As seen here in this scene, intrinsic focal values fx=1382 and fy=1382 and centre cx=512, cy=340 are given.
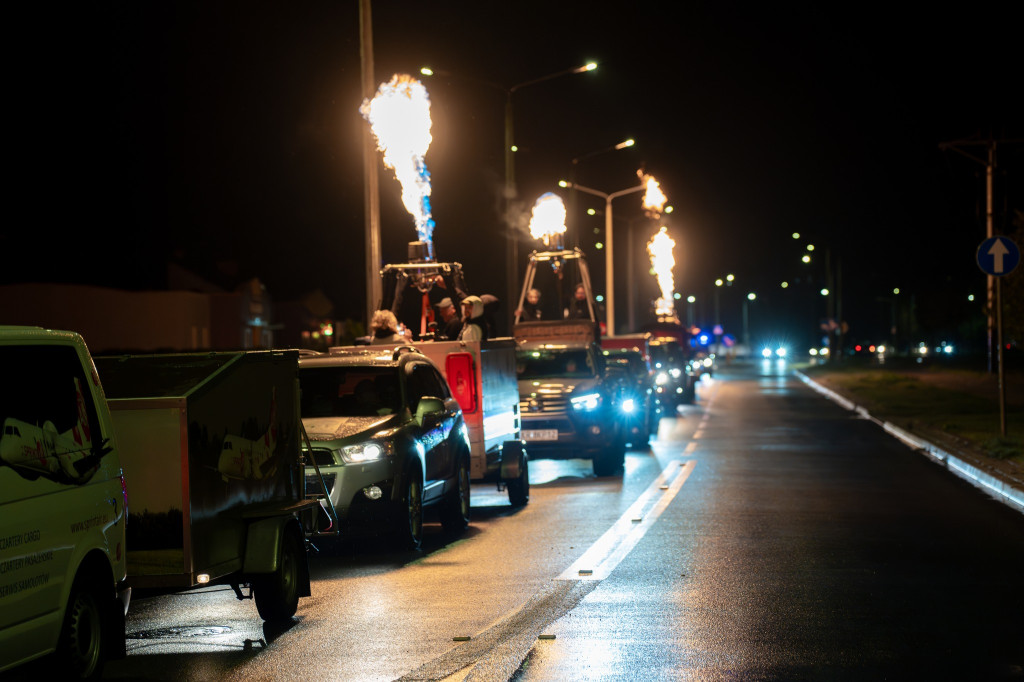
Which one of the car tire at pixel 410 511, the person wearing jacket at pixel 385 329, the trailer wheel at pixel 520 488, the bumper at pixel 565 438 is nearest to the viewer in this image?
the car tire at pixel 410 511

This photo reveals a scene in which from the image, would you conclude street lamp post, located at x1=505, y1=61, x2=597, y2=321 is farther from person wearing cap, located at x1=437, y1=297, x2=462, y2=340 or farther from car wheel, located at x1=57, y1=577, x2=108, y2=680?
car wheel, located at x1=57, y1=577, x2=108, y2=680

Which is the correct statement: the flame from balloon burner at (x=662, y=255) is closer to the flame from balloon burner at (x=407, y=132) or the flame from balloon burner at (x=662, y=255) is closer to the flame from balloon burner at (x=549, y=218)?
the flame from balloon burner at (x=549, y=218)

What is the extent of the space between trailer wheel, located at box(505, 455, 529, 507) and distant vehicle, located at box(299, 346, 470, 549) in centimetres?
153

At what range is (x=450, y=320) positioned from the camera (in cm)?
1958

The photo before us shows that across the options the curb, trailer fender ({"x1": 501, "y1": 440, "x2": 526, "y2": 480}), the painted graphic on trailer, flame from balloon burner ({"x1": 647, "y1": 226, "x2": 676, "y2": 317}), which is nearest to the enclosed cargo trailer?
the painted graphic on trailer

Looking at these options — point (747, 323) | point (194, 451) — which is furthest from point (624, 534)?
point (747, 323)

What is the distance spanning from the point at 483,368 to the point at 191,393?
7473 mm

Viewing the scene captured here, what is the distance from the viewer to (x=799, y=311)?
174 metres

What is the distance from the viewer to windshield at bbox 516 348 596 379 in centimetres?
2042

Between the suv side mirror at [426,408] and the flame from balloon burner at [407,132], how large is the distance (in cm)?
846

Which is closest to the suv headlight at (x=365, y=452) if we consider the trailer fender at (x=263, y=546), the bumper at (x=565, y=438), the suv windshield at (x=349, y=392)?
the suv windshield at (x=349, y=392)

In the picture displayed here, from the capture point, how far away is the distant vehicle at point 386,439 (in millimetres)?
11602

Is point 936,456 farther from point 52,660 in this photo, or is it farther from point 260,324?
point 260,324

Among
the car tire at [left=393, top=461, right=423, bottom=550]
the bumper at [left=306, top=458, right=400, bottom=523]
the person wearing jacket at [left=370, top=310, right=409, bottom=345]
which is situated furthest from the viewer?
the person wearing jacket at [left=370, top=310, right=409, bottom=345]
